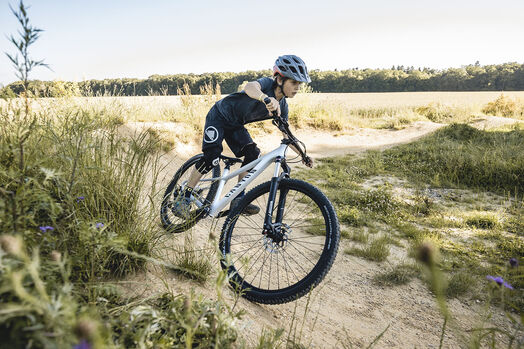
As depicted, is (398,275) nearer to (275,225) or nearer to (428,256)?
(275,225)

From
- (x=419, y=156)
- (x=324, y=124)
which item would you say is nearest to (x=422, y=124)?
(x=324, y=124)

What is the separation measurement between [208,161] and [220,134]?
37 centimetres

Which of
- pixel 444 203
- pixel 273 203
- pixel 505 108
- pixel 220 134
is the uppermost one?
pixel 220 134

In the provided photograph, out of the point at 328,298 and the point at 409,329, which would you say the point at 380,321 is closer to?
the point at 409,329

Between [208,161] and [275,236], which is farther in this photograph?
[208,161]

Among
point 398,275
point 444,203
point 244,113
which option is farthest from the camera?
point 444,203

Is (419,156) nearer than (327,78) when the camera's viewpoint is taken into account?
Yes

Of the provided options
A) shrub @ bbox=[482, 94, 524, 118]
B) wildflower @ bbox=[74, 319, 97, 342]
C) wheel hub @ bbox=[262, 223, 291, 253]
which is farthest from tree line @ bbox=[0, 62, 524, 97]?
wildflower @ bbox=[74, 319, 97, 342]

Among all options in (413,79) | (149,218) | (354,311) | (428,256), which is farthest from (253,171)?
(413,79)

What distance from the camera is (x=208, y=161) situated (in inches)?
153

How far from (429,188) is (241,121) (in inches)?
205

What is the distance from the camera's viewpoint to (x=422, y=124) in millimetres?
15008

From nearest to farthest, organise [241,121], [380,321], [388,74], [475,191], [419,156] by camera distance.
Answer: [380,321] < [241,121] < [475,191] < [419,156] < [388,74]

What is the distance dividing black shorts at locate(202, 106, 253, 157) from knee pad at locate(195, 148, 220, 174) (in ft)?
0.14
